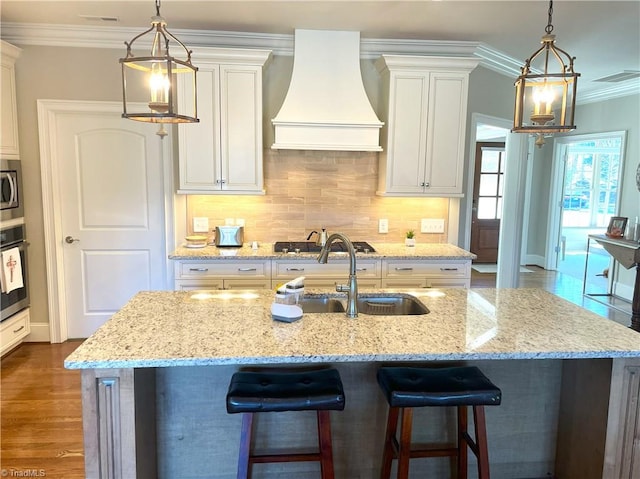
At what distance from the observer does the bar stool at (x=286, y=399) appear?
1718 millimetres

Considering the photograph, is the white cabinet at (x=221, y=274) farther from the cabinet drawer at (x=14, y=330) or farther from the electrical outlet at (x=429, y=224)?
the electrical outlet at (x=429, y=224)

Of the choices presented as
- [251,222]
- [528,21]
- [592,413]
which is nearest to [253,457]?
[592,413]

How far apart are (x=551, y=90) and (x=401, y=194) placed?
6.91 ft

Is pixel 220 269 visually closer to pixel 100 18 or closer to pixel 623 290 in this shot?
pixel 100 18

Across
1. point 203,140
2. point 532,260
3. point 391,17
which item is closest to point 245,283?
point 203,140

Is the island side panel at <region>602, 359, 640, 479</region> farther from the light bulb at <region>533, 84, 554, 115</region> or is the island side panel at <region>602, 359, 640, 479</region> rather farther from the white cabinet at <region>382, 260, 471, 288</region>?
the white cabinet at <region>382, 260, 471, 288</region>

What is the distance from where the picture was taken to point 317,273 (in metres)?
3.70

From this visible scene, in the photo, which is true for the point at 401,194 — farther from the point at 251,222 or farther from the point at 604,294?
the point at 604,294

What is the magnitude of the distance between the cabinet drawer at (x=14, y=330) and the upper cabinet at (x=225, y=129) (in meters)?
1.71

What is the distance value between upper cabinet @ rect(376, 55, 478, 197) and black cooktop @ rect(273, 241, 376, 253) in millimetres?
504

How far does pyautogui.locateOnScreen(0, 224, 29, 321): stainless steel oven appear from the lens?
3592 mm

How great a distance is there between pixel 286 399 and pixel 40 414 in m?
2.11

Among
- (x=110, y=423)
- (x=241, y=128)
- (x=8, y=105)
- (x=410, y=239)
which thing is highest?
(x=8, y=105)

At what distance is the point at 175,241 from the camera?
412cm
